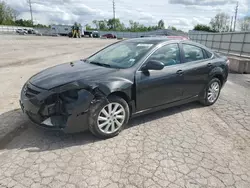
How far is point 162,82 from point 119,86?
94 cm

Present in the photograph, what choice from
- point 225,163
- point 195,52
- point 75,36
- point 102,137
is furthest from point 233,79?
point 75,36

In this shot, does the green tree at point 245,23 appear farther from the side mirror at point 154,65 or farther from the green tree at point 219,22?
the side mirror at point 154,65

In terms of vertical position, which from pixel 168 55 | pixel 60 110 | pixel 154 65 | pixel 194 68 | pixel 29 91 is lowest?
pixel 60 110

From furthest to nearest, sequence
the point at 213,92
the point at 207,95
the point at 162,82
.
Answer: the point at 213,92 < the point at 207,95 < the point at 162,82

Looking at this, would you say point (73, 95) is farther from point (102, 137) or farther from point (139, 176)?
point (139, 176)

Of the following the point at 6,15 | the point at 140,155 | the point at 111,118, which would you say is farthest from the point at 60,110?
the point at 6,15

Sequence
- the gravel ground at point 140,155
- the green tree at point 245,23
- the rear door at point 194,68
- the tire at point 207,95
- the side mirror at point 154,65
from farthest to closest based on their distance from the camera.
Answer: the green tree at point 245,23 → the tire at point 207,95 → the rear door at point 194,68 → the side mirror at point 154,65 → the gravel ground at point 140,155

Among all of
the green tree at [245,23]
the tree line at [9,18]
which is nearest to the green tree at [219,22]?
the green tree at [245,23]

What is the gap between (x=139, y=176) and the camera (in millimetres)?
2531

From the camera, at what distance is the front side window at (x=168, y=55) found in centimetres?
391

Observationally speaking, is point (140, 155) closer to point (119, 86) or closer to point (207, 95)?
point (119, 86)

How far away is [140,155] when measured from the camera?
2947 millimetres

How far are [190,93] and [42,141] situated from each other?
3008mm

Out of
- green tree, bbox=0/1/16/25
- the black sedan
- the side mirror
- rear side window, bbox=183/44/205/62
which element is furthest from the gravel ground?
green tree, bbox=0/1/16/25
